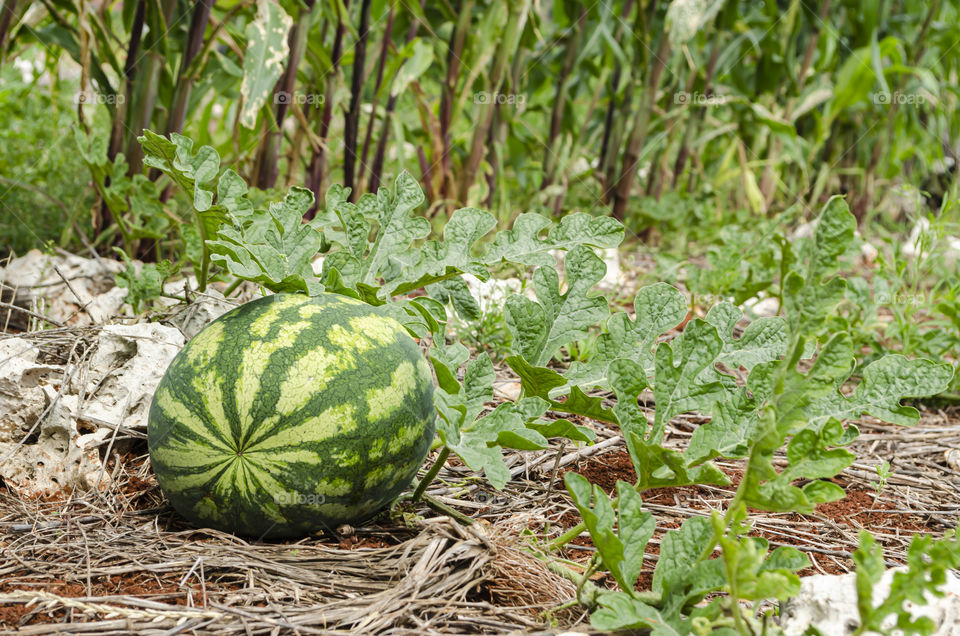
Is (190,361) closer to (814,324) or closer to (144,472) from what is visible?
(144,472)

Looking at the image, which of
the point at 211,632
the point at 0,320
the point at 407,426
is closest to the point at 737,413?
the point at 407,426

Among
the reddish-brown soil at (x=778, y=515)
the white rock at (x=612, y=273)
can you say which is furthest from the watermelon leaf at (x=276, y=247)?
the white rock at (x=612, y=273)

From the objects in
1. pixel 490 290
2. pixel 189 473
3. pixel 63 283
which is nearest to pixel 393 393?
pixel 189 473

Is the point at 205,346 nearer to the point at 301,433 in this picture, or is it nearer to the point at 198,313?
the point at 301,433

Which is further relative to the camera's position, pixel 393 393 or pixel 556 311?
pixel 556 311

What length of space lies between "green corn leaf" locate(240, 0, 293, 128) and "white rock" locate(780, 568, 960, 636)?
230cm

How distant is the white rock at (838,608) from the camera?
1233 mm

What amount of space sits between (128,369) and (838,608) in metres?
1.65

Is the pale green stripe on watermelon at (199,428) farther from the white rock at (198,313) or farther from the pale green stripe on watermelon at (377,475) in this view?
the white rock at (198,313)

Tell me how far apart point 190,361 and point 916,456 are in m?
2.18

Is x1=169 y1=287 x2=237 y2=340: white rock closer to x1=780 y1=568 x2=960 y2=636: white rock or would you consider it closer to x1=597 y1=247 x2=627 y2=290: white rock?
x1=780 y1=568 x2=960 y2=636: white rock

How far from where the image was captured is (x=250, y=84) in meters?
2.75

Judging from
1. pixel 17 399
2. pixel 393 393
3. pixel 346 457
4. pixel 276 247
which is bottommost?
pixel 17 399

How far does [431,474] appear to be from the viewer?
156 centimetres
